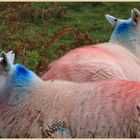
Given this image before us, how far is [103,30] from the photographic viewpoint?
49.5 ft

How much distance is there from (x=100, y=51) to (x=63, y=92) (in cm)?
267

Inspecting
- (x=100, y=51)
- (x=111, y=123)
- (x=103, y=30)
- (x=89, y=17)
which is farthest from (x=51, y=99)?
(x=89, y=17)

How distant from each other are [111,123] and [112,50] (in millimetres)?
3635

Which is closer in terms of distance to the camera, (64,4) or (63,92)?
(63,92)

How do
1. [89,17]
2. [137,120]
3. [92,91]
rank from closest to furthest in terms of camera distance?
[137,120] < [92,91] < [89,17]

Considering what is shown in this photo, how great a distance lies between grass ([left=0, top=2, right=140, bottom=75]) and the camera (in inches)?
509

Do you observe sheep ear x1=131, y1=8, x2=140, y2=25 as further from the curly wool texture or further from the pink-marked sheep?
the curly wool texture

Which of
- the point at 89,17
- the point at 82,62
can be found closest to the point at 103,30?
the point at 89,17

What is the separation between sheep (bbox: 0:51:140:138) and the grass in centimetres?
436

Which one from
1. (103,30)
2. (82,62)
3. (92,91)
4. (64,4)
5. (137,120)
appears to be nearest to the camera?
(137,120)

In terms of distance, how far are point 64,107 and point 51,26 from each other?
8.67m

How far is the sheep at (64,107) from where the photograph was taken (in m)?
6.69

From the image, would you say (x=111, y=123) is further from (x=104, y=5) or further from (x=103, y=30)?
(x=104, y=5)

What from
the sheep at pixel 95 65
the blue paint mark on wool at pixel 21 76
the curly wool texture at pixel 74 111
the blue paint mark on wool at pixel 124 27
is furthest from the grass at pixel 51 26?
the curly wool texture at pixel 74 111
